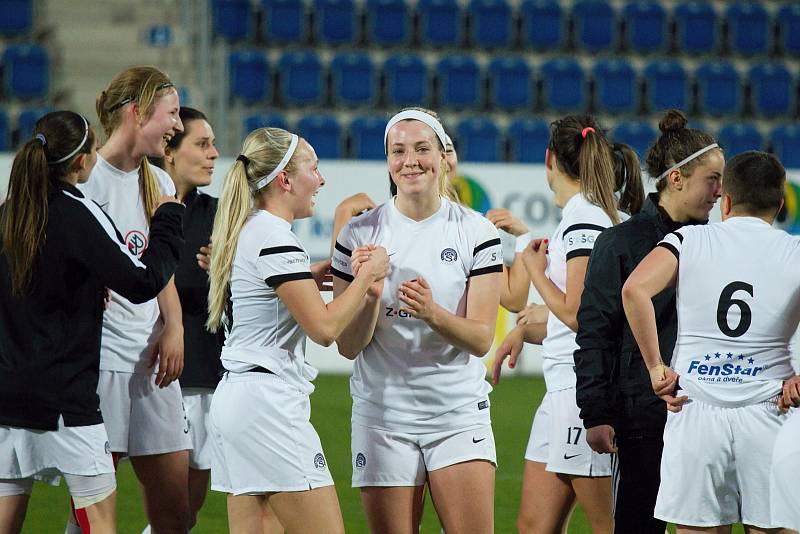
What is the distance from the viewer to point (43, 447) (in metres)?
3.79

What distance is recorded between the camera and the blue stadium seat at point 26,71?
1530cm

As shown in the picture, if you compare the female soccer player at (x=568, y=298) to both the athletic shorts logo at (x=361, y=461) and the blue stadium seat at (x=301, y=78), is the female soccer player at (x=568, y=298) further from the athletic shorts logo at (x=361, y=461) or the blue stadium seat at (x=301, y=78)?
the blue stadium seat at (x=301, y=78)

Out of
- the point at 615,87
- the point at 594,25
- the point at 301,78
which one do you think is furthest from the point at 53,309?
the point at 594,25

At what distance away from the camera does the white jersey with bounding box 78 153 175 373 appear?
457cm

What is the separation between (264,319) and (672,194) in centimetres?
156

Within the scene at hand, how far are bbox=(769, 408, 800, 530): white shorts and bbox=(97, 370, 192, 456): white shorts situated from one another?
7.99 ft

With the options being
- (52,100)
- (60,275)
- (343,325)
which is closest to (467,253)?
(343,325)

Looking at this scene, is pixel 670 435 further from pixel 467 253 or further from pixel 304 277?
pixel 304 277

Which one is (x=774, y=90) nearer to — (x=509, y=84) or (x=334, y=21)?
(x=509, y=84)

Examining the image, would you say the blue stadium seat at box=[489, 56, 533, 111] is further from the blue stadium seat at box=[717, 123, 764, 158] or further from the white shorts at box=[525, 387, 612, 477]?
the white shorts at box=[525, 387, 612, 477]

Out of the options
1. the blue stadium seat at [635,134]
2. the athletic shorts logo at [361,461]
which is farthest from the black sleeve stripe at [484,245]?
the blue stadium seat at [635,134]

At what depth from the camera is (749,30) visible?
17.2m

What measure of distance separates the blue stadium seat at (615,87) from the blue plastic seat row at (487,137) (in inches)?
25.3

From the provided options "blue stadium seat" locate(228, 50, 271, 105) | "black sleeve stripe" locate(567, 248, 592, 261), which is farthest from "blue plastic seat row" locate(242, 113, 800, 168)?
"black sleeve stripe" locate(567, 248, 592, 261)
